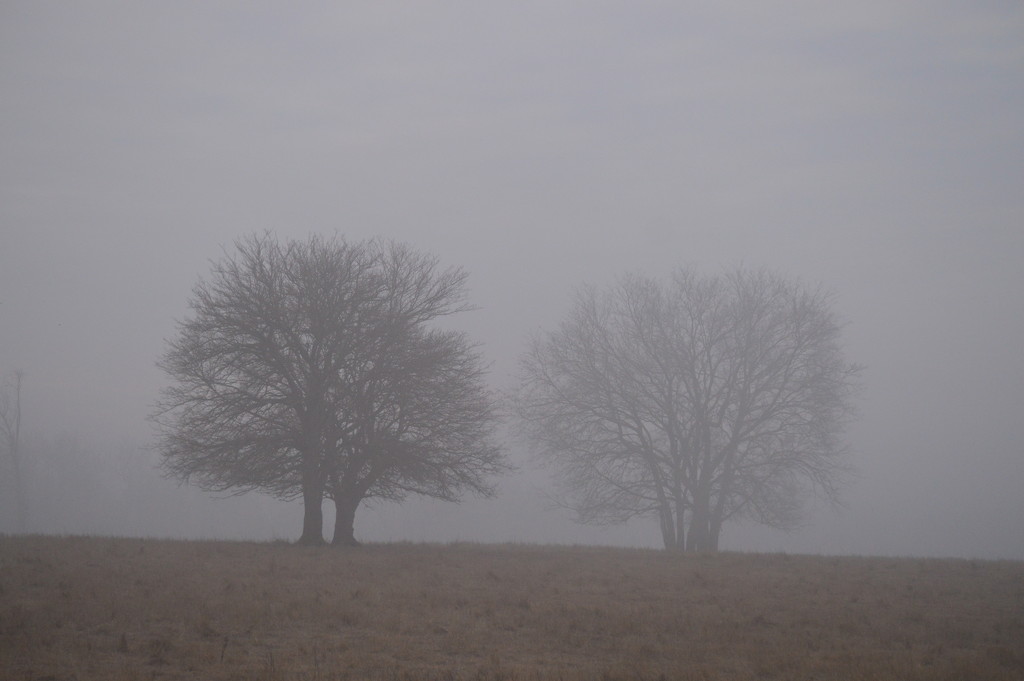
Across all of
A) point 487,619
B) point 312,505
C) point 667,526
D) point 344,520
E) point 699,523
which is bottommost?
point 667,526

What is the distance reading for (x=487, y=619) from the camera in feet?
36.7

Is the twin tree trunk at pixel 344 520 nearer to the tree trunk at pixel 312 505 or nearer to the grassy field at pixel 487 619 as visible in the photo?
the tree trunk at pixel 312 505

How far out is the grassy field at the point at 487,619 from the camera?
8.69 meters

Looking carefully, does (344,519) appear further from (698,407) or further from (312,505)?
(698,407)

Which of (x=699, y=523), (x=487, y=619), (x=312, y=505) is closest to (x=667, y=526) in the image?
(x=699, y=523)

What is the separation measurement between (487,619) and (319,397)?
38.0ft

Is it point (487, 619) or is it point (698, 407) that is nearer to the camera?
point (487, 619)

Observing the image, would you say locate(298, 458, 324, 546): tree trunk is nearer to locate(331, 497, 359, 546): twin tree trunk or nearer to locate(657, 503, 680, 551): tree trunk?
locate(331, 497, 359, 546): twin tree trunk

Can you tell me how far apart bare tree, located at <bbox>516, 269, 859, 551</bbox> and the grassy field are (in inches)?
368

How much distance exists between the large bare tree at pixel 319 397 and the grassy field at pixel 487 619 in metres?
3.94

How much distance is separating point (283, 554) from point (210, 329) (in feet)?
21.6

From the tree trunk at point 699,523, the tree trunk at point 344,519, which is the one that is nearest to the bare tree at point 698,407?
the tree trunk at point 699,523

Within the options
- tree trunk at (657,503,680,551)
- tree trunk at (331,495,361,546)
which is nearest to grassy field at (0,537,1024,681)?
tree trunk at (331,495,361,546)

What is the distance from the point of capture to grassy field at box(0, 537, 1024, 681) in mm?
8688
